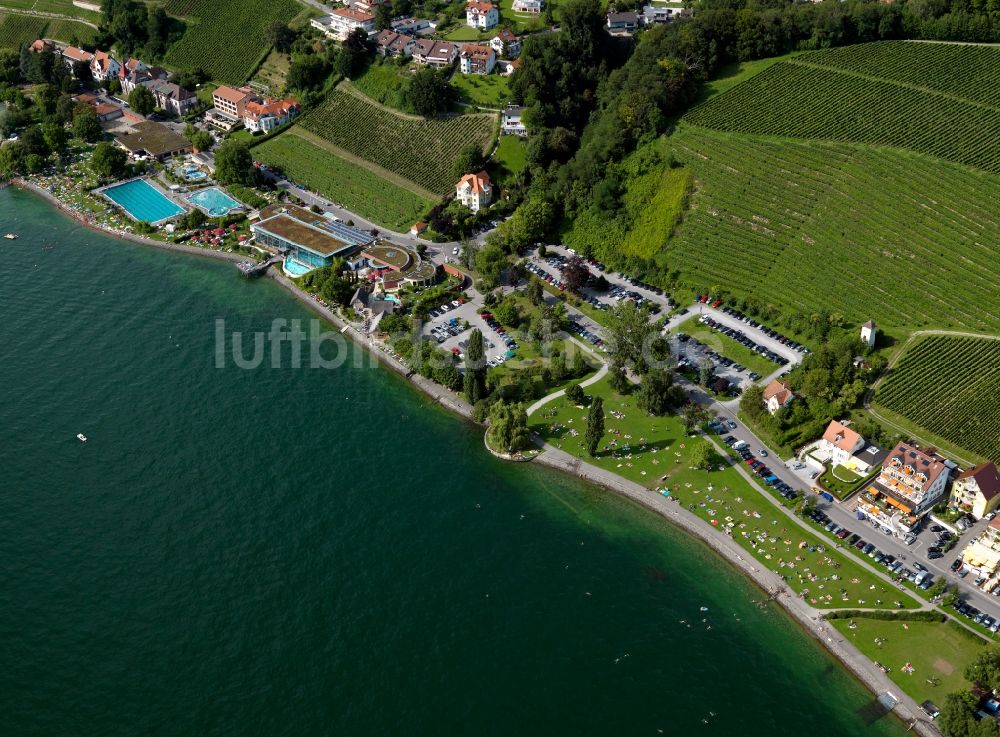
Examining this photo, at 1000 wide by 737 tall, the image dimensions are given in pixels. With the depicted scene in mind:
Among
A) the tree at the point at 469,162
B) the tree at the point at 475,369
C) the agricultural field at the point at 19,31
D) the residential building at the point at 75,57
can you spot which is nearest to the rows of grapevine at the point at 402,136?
the tree at the point at 469,162

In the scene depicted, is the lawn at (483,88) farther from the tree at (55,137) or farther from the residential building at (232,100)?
the tree at (55,137)

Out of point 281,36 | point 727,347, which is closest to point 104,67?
point 281,36

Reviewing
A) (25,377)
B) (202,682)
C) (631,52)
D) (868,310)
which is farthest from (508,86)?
(202,682)

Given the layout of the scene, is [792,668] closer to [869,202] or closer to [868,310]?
[868,310]

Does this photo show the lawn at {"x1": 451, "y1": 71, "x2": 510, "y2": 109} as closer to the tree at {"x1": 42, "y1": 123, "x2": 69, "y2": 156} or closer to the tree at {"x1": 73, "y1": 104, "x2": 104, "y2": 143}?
the tree at {"x1": 73, "y1": 104, "x2": 104, "y2": 143}

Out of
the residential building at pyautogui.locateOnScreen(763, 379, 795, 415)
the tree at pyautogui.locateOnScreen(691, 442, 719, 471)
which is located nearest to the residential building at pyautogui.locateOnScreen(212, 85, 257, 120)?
the residential building at pyautogui.locateOnScreen(763, 379, 795, 415)

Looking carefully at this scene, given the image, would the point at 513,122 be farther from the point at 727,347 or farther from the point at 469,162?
the point at 727,347
